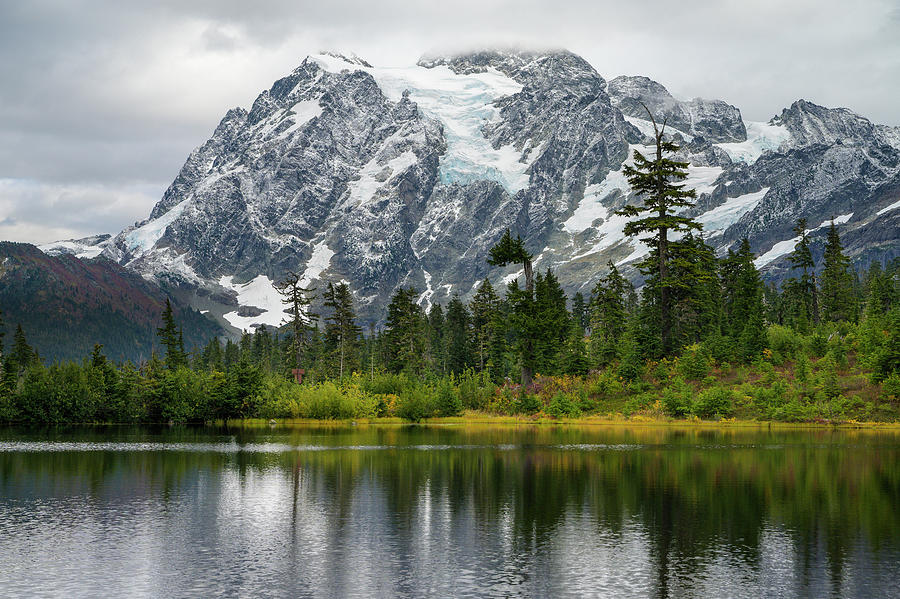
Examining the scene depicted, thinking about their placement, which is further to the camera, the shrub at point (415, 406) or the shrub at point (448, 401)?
the shrub at point (415, 406)

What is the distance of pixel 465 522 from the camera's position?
32.5 meters

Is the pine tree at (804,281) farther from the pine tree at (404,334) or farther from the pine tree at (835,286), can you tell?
the pine tree at (404,334)

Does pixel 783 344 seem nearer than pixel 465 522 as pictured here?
No

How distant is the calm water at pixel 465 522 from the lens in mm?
23859

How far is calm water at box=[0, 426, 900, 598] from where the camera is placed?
23859mm

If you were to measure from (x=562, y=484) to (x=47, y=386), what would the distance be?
76.7 meters

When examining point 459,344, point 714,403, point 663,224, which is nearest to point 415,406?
point 663,224

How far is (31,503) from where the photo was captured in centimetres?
3678

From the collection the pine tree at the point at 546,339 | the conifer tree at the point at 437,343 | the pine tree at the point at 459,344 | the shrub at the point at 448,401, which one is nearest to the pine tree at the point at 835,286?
the pine tree at the point at 546,339

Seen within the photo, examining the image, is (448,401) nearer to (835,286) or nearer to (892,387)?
(892,387)

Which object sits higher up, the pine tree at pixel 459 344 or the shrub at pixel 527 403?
the pine tree at pixel 459 344

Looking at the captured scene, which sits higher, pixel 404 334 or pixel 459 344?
pixel 404 334

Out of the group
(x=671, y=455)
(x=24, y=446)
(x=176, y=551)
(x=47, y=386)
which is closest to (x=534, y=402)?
(x=671, y=455)

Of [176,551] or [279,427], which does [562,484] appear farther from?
[279,427]
